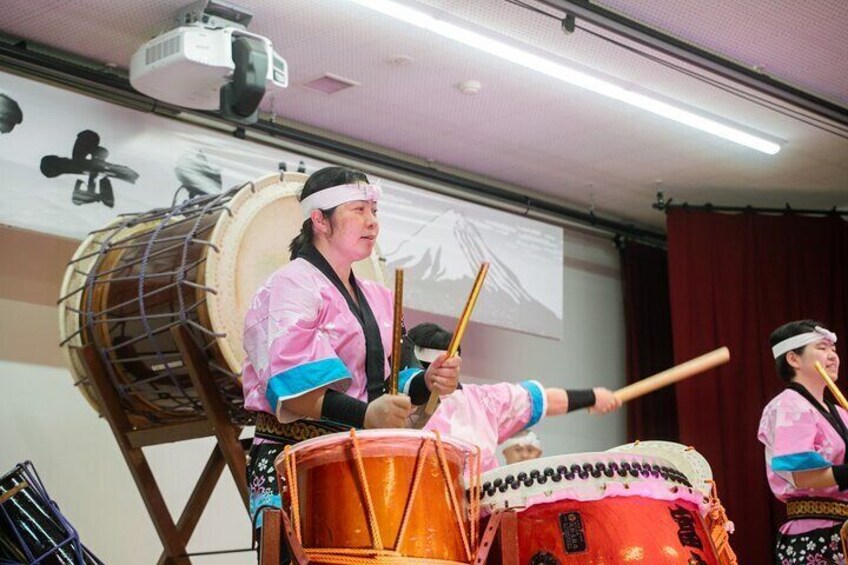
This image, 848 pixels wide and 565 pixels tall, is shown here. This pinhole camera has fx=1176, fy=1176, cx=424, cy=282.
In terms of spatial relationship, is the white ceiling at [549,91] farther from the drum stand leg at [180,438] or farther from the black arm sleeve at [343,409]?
the black arm sleeve at [343,409]

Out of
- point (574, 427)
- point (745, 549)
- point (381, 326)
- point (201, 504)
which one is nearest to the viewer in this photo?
point (381, 326)

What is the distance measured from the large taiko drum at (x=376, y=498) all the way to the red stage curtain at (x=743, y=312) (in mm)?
4898

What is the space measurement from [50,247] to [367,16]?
Result: 1.70 meters

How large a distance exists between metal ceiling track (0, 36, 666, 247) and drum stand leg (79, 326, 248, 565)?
5.60 ft

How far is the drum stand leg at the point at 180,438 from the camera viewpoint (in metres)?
3.62

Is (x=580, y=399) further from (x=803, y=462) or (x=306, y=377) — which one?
(x=803, y=462)

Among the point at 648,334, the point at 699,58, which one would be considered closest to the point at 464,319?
the point at 699,58

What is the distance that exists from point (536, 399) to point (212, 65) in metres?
2.05

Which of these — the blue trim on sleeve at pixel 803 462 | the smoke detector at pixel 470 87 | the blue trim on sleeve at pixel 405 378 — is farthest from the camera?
the smoke detector at pixel 470 87

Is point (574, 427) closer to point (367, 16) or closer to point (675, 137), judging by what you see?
point (675, 137)

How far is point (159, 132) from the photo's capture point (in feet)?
17.5

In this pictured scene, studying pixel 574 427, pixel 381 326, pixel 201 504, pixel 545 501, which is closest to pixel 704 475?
pixel 545 501

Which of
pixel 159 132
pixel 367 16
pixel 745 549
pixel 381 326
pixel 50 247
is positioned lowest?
pixel 745 549

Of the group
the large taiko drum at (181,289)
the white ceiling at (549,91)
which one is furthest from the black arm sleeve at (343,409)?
the white ceiling at (549,91)
